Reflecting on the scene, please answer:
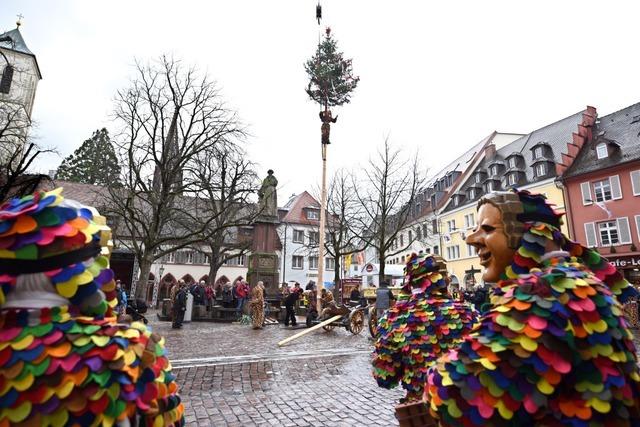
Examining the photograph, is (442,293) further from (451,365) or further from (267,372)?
(267,372)

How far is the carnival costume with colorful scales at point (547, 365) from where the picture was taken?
1.35 metres

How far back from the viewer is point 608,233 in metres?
24.0

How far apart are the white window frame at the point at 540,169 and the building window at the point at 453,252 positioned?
365 inches

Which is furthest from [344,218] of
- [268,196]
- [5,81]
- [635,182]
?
[5,81]

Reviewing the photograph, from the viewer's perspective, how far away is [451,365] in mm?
1516

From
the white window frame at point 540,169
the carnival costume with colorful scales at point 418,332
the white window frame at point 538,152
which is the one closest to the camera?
the carnival costume with colorful scales at point 418,332

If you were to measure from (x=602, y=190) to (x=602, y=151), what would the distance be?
2.96m

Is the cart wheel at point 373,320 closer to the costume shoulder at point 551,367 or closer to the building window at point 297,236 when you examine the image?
the costume shoulder at point 551,367

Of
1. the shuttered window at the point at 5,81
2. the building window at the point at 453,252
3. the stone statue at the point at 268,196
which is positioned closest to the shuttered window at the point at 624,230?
the building window at the point at 453,252

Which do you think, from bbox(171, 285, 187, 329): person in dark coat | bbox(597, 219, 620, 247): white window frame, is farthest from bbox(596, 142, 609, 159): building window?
bbox(171, 285, 187, 329): person in dark coat

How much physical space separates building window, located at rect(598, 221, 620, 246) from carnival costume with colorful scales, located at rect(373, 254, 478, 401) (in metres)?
26.3

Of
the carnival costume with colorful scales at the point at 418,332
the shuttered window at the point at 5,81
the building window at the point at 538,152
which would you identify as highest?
the shuttered window at the point at 5,81

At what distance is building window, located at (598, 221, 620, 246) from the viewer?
2367 centimetres

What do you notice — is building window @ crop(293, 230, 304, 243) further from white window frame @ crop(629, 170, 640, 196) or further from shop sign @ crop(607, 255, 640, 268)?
white window frame @ crop(629, 170, 640, 196)
